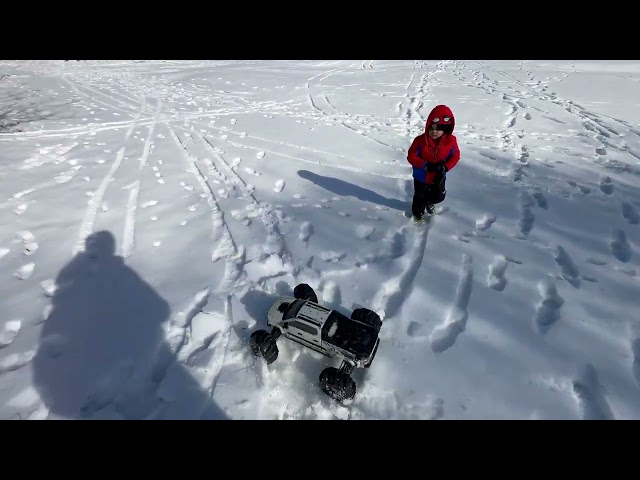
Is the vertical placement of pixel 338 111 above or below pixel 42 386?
above

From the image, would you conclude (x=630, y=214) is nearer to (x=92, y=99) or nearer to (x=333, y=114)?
(x=333, y=114)

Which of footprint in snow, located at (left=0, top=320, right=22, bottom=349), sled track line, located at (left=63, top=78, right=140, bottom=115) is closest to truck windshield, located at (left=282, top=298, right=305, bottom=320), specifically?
footprint in snow, located at (left=0, top=320, right=22, bottom=349)

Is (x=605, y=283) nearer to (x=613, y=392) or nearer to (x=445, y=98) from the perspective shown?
(x=613, y=392)

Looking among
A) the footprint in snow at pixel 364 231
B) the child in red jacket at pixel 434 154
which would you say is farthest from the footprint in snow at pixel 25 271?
the child in red jacket at pixel 434 154

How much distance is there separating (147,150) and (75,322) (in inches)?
221

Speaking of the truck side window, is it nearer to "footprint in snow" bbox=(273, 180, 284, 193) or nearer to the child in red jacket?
the child in red jacket

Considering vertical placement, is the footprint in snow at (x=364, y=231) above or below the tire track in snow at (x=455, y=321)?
above

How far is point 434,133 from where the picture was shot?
15.1 feet

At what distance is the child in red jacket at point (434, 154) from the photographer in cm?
446

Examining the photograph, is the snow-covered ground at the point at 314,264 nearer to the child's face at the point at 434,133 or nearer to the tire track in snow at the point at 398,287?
the tire track in snow at the point at 398,287

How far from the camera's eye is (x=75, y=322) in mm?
4000
